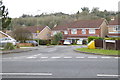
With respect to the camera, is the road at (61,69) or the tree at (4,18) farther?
the tree at (4,18)

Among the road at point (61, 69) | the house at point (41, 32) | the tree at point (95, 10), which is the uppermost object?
the tree at point (95, 10)

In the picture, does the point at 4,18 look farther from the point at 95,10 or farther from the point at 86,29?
the point at 95,10

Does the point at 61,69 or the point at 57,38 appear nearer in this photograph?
the point at 61,69

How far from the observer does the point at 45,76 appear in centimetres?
812

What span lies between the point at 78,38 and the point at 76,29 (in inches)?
110

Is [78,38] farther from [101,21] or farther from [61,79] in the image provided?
[61,79]

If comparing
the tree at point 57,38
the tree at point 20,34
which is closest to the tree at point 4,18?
the tree at point 20,34

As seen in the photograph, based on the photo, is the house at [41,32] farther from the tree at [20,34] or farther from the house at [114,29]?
the house at [114,29]

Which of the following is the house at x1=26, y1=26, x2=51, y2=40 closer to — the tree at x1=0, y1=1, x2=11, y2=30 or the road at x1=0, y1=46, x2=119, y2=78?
the tree at x1=0, y1=1, x2=11, y2=30

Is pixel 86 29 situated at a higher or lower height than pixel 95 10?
lower

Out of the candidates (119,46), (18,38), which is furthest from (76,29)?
(119,46)

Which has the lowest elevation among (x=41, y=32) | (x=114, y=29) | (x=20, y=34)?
(x=20, y=34)

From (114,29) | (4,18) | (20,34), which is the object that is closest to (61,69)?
(4,18)

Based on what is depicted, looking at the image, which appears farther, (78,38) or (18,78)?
(78,38)
